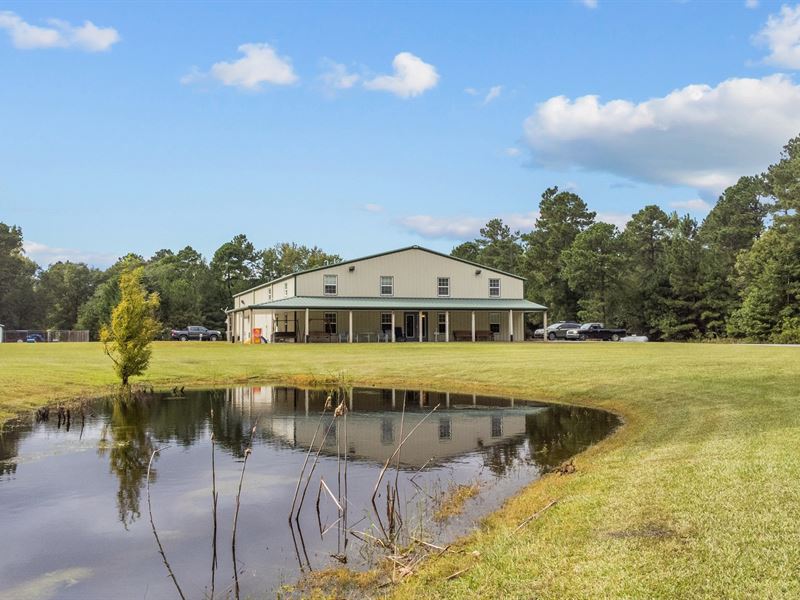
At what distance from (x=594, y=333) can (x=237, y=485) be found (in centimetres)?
5713

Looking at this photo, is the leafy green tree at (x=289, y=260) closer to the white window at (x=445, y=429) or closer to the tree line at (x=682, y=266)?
the tree line at (x=682, y=266)

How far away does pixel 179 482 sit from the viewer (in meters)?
11.5

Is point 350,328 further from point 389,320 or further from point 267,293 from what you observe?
point 267,293

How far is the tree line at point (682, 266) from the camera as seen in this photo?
56906mm

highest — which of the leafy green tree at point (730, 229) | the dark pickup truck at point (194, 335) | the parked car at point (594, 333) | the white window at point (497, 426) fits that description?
the leafy green tree at point (730, 229)

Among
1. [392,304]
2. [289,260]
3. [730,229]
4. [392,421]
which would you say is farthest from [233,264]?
[392,421]

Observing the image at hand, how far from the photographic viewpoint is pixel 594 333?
212 ft

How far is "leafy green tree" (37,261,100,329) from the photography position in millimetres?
98562

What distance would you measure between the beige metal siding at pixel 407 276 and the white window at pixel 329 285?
0.26 m

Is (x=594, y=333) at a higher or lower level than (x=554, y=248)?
lower

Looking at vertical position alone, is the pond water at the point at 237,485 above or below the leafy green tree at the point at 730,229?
below

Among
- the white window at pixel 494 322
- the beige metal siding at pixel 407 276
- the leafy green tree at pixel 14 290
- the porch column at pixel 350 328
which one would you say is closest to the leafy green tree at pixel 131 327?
the porch column at pixel 350 328

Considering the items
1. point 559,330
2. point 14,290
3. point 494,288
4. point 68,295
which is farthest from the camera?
point 14,290

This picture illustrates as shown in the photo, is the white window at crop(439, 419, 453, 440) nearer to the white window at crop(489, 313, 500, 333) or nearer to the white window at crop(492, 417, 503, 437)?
the white window at crop(492, 417, 503, 437)
